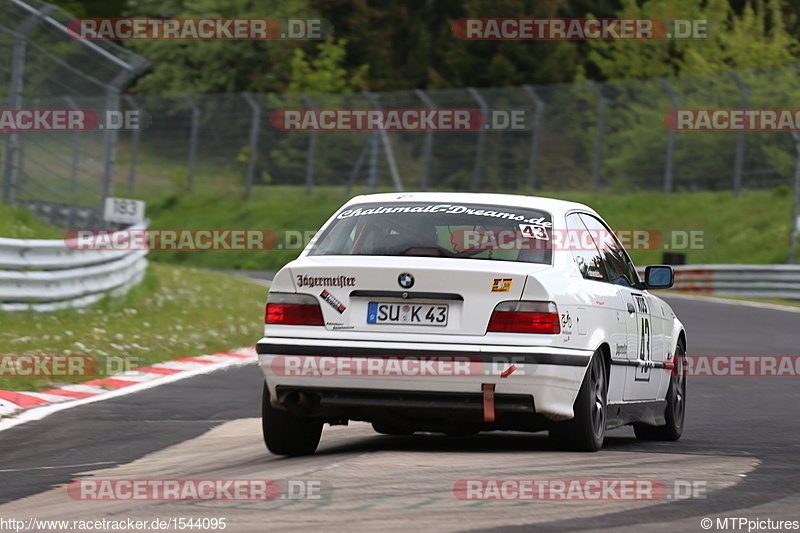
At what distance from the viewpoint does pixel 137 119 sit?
43344mm

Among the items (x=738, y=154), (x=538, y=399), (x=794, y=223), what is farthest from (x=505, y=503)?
(x=738, y=154)

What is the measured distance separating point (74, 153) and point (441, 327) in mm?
14278

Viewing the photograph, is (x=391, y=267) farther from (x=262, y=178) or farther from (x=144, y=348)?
(x=262, y=178)

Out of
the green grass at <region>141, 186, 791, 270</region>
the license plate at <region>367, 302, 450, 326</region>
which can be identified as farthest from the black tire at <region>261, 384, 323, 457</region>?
the green grass at <region>141, 186, 791, 270</region>

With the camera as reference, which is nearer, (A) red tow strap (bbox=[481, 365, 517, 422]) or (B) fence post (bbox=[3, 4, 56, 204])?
(A) red tow strap (bbox=[481, 365, 517, 422])

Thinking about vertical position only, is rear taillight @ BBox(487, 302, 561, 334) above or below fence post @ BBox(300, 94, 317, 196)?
below

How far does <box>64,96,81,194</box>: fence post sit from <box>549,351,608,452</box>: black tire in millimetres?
13702

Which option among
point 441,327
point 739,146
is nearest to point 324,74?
point 739,146

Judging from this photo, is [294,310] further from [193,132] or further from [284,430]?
[193,132]

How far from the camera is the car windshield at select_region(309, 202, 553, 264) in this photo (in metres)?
8.07

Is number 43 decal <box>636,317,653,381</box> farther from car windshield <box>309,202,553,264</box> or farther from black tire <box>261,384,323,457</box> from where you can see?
black tire <box>261,384,323,457</box>

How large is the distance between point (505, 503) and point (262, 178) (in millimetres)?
38612

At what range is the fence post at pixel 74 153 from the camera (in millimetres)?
20641

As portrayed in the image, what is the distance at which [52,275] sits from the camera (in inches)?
615
